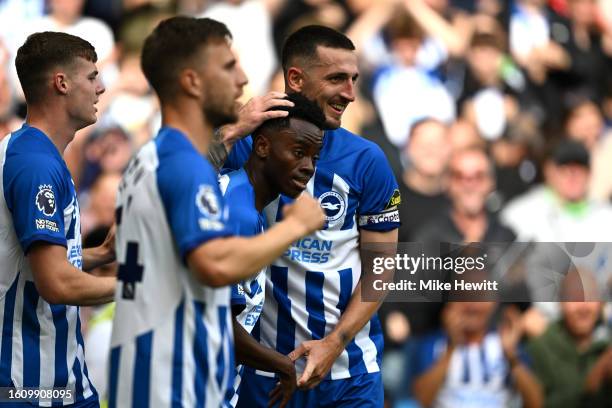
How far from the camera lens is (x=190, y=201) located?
13.0ft

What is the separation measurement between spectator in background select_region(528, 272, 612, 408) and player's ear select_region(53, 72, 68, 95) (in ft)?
18.4

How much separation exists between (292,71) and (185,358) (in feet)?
7.84

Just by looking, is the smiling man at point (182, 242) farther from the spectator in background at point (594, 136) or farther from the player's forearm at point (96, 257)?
the spectator in background at point (594, 136)

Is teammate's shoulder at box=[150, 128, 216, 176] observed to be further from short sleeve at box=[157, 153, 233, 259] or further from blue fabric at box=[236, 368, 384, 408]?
blue fabric at box=[236, 368, 384, 408]

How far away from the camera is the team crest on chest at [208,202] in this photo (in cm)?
397

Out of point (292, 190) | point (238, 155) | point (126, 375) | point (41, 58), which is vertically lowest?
point (126, 375)

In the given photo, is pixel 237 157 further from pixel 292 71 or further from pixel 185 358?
pixel 185 358

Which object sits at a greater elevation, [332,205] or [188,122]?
[332,205]

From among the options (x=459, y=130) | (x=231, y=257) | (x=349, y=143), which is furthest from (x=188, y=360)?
(x=459, y=130)

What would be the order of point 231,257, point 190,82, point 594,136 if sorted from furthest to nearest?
point 594,136 < point 190,82 < point 231,257

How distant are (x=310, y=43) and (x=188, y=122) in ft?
6.42

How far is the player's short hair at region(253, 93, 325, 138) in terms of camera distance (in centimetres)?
533

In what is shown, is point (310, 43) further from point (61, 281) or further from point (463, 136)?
point (463, 136)

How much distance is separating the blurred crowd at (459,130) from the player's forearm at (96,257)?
13.5 ft
